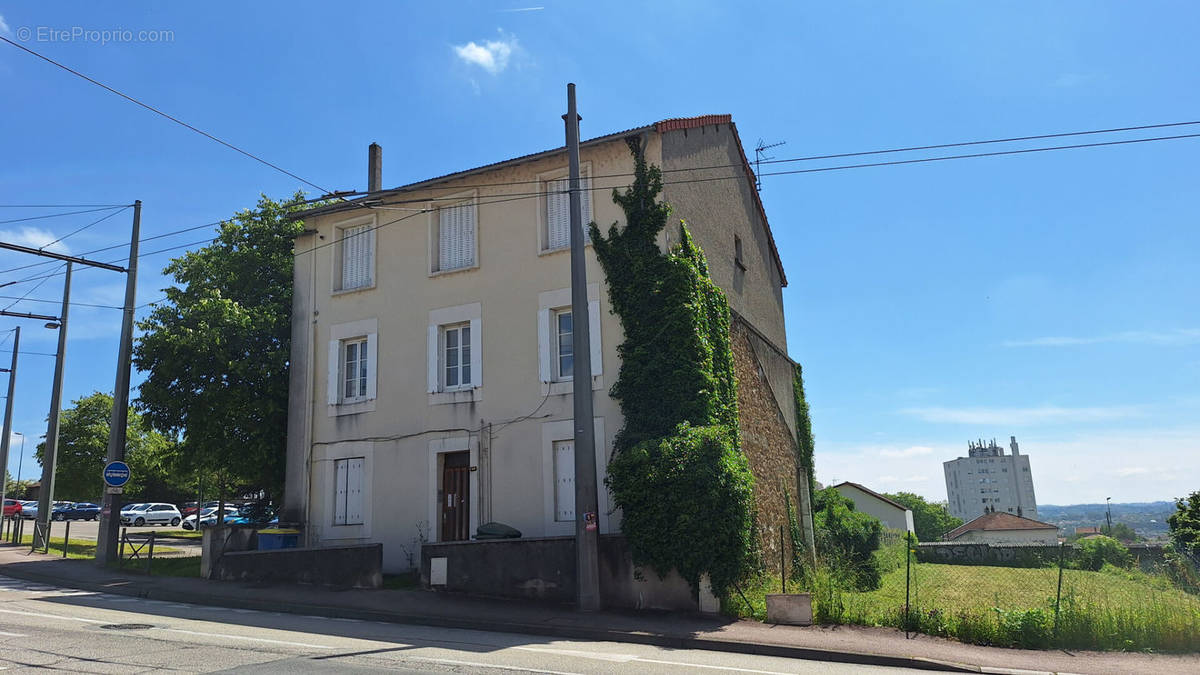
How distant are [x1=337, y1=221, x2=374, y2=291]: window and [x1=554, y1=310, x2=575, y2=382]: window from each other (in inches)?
202

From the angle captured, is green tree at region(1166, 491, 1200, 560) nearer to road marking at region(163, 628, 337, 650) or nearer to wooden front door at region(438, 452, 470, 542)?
wooden front door at region(438, 452, 470, 542)

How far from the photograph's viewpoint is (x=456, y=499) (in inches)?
641

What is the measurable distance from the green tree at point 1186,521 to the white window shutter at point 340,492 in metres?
22.9

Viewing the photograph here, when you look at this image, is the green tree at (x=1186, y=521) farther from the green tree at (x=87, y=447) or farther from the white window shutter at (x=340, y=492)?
the green tree at (x=87, y=447)

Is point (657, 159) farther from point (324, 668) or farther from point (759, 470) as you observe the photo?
point (324, 668)

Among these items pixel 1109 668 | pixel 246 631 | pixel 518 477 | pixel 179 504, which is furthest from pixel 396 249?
pixel 179 504

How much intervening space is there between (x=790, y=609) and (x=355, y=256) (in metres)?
12.6

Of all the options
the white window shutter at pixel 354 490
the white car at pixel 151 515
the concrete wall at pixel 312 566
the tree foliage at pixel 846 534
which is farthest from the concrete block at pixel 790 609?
the white car at pixel 151 515

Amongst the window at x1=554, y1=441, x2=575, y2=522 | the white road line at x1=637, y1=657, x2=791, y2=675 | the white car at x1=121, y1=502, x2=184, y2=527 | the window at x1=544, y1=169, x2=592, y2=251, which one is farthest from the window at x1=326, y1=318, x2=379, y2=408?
the white car at x1=121, y1=502, x2=184, y2=527

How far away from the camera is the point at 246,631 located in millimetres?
10258

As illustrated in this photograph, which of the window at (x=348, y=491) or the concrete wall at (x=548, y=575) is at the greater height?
the window at (x=348, y=491)

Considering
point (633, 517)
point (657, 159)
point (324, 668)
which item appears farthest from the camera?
point (657, 159)

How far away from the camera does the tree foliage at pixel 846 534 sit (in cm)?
2109

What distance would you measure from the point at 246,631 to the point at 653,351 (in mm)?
7686
